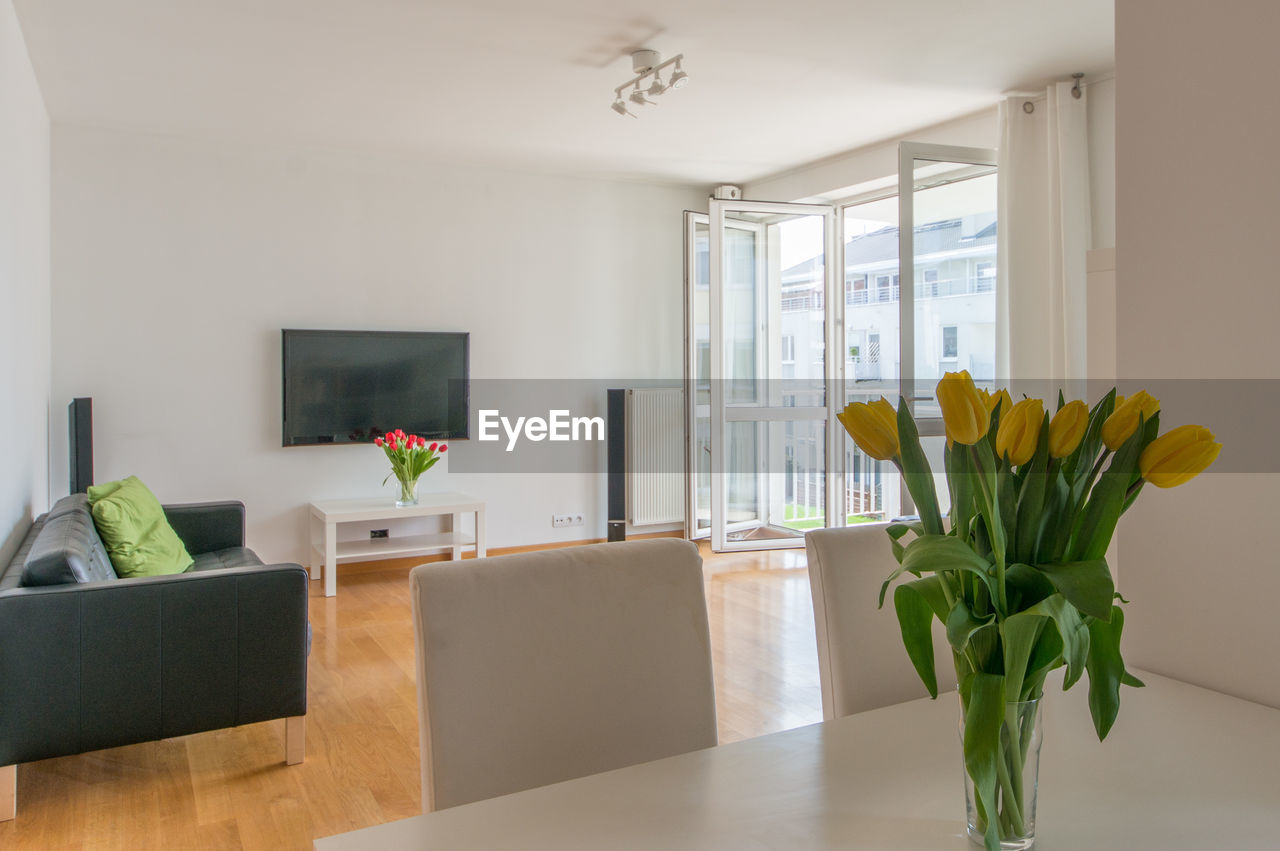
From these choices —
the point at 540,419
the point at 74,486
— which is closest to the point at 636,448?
the point at 540,419

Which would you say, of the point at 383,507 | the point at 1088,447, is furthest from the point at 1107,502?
the point at 383,507

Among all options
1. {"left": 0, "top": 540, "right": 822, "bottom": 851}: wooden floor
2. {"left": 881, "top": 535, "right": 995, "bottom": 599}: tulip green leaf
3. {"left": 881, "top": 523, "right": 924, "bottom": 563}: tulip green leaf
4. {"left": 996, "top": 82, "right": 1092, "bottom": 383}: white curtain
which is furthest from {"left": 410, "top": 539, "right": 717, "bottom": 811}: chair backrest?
{"left": 996, "top": 82, "right": 1092, "bottom": 383}: white curtain

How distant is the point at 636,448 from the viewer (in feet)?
21.9

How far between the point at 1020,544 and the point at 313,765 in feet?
8.89

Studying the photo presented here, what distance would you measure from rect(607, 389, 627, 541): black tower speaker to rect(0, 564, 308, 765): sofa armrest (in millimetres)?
3576

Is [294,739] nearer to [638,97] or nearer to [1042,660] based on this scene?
[1042,660]

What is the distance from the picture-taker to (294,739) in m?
2.97

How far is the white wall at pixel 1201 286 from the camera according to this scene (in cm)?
129

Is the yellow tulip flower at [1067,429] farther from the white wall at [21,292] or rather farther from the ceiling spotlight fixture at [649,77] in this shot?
the ceiling spotlight fixture at [649,77]

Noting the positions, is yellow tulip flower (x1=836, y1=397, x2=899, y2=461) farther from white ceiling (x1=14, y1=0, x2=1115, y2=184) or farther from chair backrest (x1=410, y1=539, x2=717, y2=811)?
white ceiling (x1=14, y1=0, x2=1115, y2=184)

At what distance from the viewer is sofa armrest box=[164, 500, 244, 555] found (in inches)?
176

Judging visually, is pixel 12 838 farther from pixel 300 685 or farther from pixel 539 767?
pixel 539 767

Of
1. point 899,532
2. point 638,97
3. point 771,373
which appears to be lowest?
point 899,532

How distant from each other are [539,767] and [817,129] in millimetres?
4624
